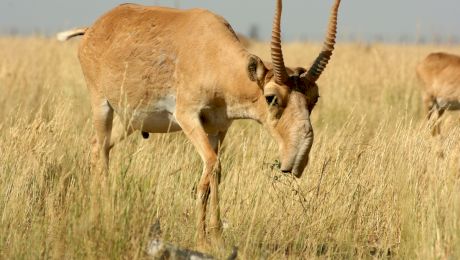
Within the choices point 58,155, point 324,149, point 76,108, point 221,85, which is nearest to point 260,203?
point 221,85

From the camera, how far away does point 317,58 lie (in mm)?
6430

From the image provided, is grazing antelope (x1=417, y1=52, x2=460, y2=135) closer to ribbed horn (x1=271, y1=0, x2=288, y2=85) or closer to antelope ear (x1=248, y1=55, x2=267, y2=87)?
antelope ear (x1=248, y1=55, x2=267, y2=87)

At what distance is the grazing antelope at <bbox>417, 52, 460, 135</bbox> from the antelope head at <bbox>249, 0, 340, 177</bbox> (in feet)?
28.6

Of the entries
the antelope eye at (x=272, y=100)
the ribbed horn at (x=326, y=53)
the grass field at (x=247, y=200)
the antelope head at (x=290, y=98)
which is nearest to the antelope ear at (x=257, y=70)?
the antelope head at (x=290, y=98)

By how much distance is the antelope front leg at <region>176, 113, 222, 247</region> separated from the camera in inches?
256

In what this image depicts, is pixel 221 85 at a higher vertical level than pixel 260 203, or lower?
higher

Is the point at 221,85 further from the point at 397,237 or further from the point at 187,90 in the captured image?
the point at 397,237

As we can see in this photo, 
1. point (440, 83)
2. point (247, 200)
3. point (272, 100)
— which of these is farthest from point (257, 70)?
point (440, 83)

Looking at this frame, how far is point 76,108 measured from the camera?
12.7 m

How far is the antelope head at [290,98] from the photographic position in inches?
245

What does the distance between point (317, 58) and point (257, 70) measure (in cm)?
49

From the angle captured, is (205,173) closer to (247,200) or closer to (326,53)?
(247,200)

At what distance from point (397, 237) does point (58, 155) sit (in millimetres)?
3439

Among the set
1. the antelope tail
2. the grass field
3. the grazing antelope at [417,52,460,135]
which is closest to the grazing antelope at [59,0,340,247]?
the grass field
